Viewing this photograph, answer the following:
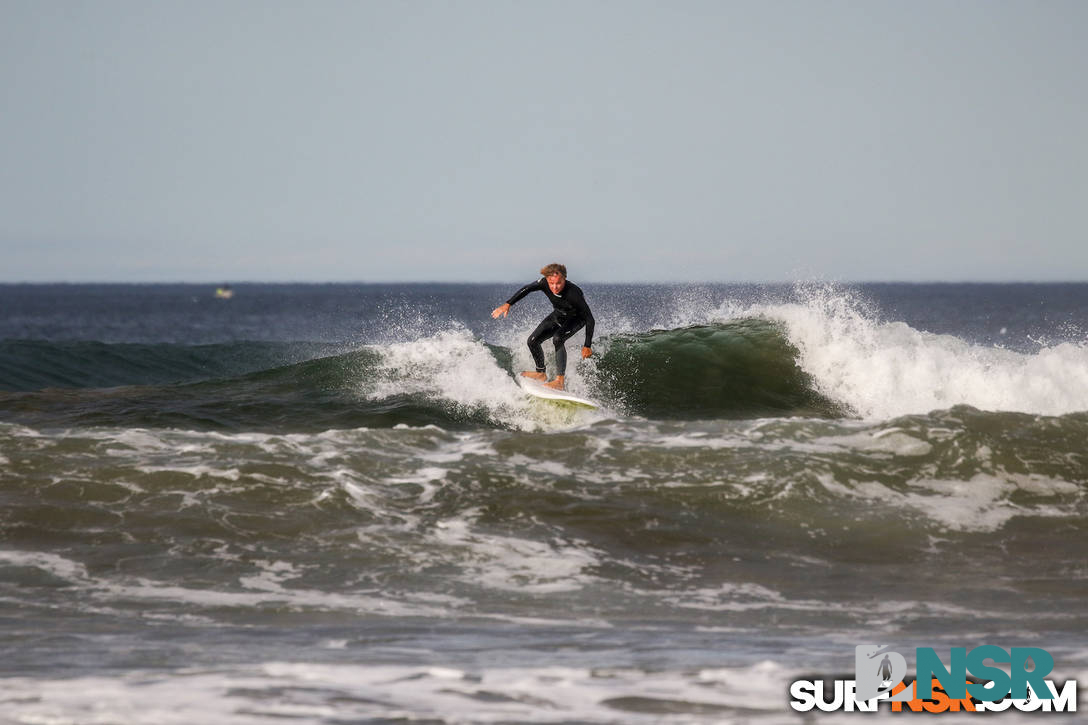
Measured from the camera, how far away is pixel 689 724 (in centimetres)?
472

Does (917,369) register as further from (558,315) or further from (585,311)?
(558,315)

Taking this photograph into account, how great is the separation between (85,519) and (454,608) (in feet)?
13.5

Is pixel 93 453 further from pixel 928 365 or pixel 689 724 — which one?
pixel 928 365

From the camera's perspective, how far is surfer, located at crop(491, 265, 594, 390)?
15.2 m

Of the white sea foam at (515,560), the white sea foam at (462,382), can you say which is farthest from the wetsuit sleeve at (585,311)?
the white sea foam at (515,560)

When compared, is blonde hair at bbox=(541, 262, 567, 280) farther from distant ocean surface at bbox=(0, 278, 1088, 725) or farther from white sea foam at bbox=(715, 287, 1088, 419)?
white sea foam at bbox=(715, 287, 1088, 419)

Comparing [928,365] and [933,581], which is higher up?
[928,365]

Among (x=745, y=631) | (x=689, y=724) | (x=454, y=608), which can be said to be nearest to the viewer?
(x=689, y=724)

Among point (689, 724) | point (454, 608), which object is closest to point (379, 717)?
point (689, 724)

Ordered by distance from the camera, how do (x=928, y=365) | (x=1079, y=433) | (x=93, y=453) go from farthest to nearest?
(x=928, y=365) < (x=1079, y=433) < (x=93, y=453)

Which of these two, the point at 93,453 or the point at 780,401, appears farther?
the point at 780,401

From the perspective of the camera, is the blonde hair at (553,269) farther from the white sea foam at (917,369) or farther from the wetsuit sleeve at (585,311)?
the white sea foam at (917,369)

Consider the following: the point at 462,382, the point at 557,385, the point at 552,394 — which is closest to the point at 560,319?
the point at 557,385

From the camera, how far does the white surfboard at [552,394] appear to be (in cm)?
1525
